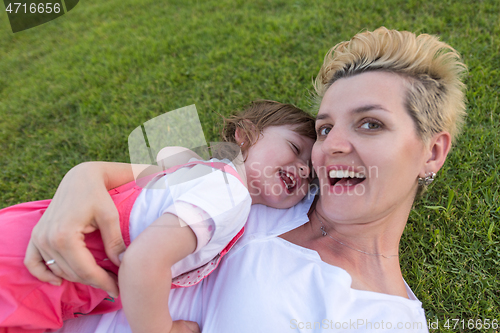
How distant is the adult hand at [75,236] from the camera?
58.2 inches

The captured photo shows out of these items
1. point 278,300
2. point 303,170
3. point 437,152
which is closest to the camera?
point 278,300

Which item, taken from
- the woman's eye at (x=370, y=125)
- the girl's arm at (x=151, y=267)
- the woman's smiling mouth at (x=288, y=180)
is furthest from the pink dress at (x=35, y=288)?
the woman's eye at (x=370, y=125)

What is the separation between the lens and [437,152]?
1.96 m

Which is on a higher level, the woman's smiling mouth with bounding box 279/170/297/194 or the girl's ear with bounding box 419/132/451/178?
the girl's ear with bounding box 419/132/451/178

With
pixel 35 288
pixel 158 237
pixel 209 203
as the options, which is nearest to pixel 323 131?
pixel 209 203

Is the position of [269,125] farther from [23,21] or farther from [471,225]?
[23,21]

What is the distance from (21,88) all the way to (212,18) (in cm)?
284

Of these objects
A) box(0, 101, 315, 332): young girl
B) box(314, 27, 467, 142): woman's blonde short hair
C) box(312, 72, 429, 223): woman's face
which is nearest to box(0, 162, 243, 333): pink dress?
box(0, 101, 315, 332): young girl

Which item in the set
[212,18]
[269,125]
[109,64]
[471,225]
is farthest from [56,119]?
[471,225]

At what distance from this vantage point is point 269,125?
2443 mm

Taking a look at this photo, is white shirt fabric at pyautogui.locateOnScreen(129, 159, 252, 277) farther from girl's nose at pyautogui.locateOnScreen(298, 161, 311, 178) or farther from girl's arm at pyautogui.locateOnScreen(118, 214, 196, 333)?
girl's nose at pyautogui.locateOnScreen(298, 161, 311, 178)

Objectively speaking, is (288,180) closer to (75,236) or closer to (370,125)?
(370,125)

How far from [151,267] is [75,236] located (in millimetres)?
398

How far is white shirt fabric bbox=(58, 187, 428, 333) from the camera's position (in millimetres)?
1607
